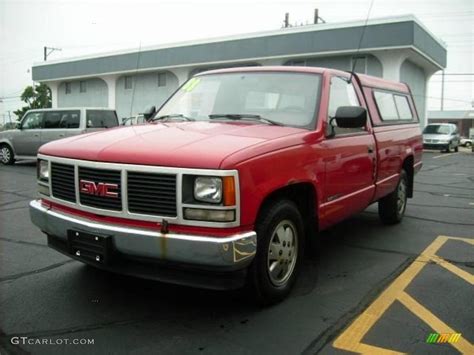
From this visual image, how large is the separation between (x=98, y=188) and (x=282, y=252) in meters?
1.47

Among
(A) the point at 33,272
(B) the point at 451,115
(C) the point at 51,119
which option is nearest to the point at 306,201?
(A) the point at 33,272

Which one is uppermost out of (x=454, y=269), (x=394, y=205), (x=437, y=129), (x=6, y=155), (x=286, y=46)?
(x=286, y=46)

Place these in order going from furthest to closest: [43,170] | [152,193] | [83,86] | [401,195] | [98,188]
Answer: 1. [83,86]
2. [401,195]
3. [43,170]
4. [98,188]
5. [152,193]

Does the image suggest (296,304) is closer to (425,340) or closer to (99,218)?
(425,340)

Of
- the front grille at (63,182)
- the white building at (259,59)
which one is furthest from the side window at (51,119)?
the front grille at (63,182)

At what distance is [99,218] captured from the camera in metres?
3.54

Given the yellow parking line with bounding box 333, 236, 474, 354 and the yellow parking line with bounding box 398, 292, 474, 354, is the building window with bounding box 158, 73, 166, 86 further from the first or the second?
the yellow parking line with bounding box 398, 292, 474, 354

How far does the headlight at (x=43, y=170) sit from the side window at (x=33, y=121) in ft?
37.0

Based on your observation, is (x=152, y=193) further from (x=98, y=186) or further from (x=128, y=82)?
(x=128, y=82)

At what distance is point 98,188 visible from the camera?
3.50 metres

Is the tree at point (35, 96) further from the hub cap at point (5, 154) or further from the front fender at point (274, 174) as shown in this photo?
the front fender at point (274, 174)

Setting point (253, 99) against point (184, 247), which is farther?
point (253, 99)

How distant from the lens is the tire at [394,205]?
6.57m

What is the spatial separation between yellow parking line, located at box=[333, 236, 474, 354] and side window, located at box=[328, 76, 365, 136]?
1.47 metres
